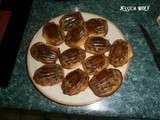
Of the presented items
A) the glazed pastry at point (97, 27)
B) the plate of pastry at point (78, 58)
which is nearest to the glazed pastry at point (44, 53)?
the plate of pastry at point (78, 58)

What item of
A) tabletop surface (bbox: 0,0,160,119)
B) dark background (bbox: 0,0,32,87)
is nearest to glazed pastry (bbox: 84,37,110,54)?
tabletop surface (bbox: 0,0,160,119)

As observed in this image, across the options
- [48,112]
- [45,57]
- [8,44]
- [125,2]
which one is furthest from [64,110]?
[125,2]

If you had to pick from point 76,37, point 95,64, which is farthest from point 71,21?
point 95,64

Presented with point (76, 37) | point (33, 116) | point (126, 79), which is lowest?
point (33, 116)

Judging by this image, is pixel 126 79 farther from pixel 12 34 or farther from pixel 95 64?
pixel 12 34

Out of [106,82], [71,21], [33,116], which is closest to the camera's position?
[106,82]

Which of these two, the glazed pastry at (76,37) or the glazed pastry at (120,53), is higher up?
the glazed pastry at (76,37)

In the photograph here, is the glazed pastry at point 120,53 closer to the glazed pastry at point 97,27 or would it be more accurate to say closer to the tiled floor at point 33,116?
the glazed pastry at point 97,27

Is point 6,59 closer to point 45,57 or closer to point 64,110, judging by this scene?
point 45,57
